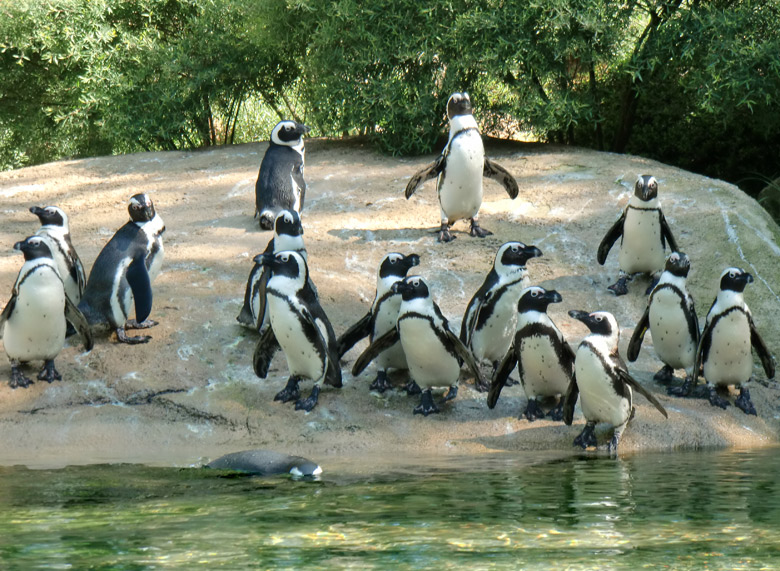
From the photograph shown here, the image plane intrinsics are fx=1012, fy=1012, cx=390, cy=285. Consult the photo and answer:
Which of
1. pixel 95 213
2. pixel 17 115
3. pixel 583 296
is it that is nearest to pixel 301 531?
pixel 583 296

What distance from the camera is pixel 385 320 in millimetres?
5910

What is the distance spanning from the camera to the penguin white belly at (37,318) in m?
5.65

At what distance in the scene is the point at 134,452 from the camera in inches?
206

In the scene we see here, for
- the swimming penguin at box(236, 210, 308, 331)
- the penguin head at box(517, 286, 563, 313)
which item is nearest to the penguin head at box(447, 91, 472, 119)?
the swimming penguin at box(236, 210, 308, 331)

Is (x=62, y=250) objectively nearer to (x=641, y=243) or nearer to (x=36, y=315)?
(x=36, y=315)

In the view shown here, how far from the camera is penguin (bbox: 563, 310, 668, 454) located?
16.9 ft

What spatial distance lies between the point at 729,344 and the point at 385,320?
A: 196 cm

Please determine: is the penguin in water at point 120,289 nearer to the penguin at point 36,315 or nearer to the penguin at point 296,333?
the penguin at point 36,315

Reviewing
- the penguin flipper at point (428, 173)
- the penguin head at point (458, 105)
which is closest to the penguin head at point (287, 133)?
the penguin flipper at point (428, 173)

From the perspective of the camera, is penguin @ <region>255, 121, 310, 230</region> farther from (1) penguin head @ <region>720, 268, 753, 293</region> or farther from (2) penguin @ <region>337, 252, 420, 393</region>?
(1) penguin head @ <region>720, 268, 753, 293</region>

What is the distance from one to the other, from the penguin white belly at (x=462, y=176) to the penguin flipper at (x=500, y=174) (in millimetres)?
154

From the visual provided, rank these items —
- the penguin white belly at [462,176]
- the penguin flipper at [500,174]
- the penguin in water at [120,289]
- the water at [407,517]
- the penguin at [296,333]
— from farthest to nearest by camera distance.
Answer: the penguin flipper at [500,174]
the penguin white belly at [462,176]
the penguin in water at [120,289]
the penguin at [296,333]
the water at [407,517]

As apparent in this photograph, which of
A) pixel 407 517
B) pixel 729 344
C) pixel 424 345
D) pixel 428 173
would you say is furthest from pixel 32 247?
pixel 729 344

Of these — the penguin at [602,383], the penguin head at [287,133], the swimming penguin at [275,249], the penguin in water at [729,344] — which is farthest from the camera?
the penguin head at [287,133]
